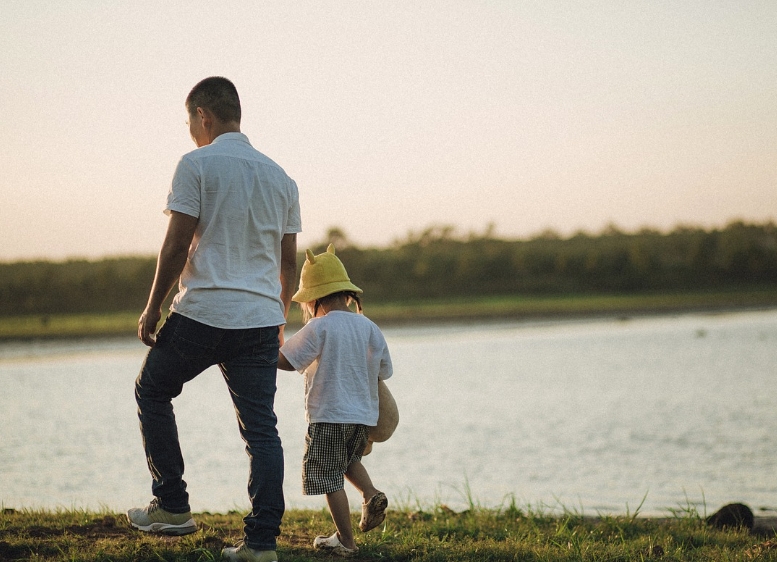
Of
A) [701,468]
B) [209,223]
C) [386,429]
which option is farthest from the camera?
[701,468]

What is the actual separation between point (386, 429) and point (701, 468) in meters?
4.94

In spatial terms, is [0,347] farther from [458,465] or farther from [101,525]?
[101,525]

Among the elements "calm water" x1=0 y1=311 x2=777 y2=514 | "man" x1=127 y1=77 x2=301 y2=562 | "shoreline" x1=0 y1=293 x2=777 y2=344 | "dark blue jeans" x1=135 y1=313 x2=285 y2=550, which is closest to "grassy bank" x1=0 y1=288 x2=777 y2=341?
"shoreline" x1=0 y1=293 x2=777 y2=344

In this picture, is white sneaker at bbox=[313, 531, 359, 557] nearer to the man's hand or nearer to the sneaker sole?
the sneaker sole

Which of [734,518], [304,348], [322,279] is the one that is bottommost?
[734,518]

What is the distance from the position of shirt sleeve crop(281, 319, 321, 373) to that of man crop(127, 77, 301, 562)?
0.18 m

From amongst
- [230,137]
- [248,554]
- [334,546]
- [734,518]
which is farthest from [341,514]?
[734,518]

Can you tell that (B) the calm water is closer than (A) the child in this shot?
No

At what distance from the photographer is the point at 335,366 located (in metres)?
4.05

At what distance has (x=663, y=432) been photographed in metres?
9.95

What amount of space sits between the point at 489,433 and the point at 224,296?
22.4 feet

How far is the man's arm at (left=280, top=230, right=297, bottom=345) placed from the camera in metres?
3.99

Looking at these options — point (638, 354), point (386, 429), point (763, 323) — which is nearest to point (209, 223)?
point (386, 429)

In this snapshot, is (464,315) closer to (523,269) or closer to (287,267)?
(523,269)
